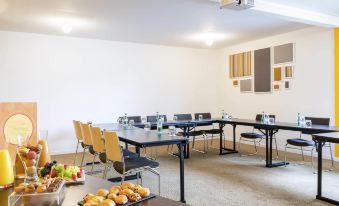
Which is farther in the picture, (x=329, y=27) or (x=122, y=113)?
(x=122, y=113)

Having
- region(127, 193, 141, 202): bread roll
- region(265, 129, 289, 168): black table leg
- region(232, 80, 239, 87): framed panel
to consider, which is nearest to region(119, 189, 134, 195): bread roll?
region(127, 193, 141, 202): bread roll

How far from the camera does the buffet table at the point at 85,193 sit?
1.34 metres

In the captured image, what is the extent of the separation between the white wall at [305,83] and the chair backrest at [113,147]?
4.48 metres

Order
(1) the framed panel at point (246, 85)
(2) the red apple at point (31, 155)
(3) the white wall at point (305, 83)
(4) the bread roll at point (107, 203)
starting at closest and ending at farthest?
(4) the bread roll at point (107, 203)
(2) the red apple at point (31, 155)
(3) the white wall at point (305, 83)
(1) the framed panel at point (246, 85)

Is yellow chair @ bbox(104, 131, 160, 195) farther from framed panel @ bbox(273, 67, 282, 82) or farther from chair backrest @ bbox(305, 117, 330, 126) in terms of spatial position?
framed panel @ bbox(273, 67, 282, 82)

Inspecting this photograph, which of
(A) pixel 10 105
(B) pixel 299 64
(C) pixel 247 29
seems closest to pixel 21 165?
(A) pixel 10 105

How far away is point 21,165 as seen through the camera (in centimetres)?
176

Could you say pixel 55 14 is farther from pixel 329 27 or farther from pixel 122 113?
pixel 329 27

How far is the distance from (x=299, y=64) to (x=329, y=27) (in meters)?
0.99

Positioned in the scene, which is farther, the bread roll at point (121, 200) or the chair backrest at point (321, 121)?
the chair backrest at point (321, 121)

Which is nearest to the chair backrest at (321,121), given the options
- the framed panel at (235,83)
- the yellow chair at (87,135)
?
the framed panel at (235,83)

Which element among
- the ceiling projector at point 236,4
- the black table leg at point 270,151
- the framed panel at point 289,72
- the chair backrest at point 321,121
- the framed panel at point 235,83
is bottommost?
the black table leg at point 270,151

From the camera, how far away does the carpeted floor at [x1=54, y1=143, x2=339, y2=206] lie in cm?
367

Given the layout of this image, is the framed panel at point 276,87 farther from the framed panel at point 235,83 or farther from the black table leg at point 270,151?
the black table leg at point 270,151
